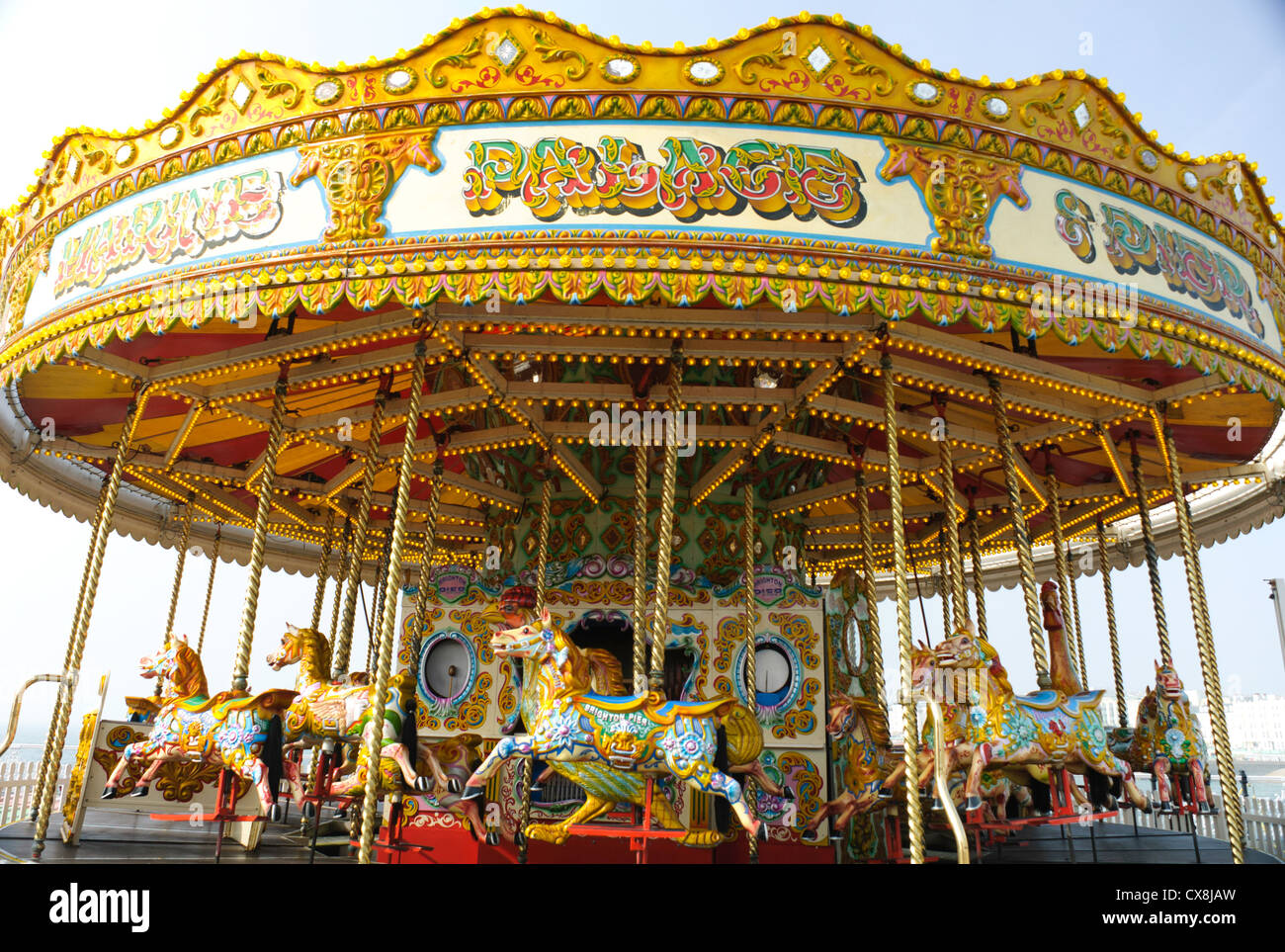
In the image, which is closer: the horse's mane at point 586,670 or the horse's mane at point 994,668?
the horse's mane at point 586,670

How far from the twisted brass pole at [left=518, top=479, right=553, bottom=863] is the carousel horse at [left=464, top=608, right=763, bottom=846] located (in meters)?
0.30

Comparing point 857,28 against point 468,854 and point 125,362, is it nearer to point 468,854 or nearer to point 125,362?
point 125,362

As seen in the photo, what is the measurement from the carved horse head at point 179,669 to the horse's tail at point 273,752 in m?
0.86

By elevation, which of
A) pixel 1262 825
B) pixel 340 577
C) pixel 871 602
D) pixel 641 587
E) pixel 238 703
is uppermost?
pixel 340 577

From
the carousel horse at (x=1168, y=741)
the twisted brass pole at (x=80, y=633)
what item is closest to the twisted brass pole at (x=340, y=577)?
the twisted brass pole at (x=80, y=633)

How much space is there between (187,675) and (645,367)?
14.3 feet

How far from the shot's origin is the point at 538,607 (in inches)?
302

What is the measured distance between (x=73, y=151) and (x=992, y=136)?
621cm

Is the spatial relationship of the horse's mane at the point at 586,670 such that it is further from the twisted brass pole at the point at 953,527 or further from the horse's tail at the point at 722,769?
the twisted brass pole at the point at 953,527


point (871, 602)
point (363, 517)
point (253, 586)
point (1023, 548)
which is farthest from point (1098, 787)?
point (253, 586)

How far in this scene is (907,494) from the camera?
12.5 metres

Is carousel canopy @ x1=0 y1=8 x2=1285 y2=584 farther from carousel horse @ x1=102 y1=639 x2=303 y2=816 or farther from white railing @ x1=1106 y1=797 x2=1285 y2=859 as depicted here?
white railing @ x1=1106 y1=797 x2=1285 y2=859

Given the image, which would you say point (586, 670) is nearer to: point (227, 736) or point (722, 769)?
point (722, 769)

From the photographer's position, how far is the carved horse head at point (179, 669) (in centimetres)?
697
